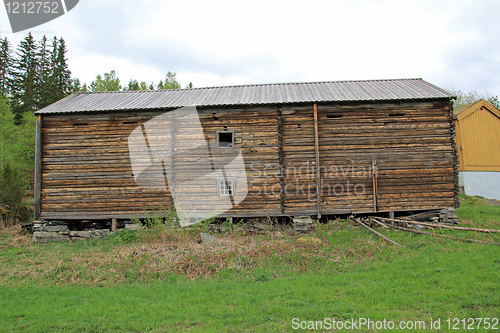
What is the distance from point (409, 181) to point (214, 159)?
28.4 feet

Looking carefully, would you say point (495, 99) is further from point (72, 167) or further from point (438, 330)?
point (72, 167)

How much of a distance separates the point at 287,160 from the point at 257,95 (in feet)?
12.4

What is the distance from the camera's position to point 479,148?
1873cm

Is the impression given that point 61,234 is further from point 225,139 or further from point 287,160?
point 287,160

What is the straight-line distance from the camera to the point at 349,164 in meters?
12.4

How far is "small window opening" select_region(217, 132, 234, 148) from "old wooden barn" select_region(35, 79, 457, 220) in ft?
0.19

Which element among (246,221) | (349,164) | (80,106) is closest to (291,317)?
(246,221)

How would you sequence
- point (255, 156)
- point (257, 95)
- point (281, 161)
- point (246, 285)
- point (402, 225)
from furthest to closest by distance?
point (257, 95) < point (255, 156) < point (281, 161) < point (402, 225) < point (246, 285)

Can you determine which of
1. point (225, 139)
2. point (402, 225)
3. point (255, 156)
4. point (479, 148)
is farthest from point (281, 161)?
point (479, 148)

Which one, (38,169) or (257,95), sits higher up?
(257,95)

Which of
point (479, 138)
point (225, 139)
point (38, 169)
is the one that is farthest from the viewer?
point (479, 138)

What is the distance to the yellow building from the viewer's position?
18453mm

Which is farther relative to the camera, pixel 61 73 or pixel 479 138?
pixel 61 73

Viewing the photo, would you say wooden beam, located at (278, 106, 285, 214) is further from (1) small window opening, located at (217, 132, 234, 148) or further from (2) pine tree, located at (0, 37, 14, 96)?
(2) pine tree, located at (0, 37, 14, 96)
